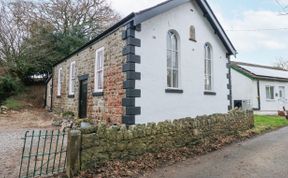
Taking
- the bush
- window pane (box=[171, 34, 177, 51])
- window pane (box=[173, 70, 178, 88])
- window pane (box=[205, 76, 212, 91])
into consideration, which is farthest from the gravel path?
the bush

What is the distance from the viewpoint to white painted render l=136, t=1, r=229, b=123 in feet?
29.5

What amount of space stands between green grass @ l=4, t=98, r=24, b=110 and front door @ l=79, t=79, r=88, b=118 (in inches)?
430

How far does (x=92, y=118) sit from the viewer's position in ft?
37.2

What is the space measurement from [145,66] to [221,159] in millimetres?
4051

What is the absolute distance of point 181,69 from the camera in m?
10.5

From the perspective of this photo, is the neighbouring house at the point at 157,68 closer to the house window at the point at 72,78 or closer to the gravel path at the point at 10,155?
the house window at the point at 72,78

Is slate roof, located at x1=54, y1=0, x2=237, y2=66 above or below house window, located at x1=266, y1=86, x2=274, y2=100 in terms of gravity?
above

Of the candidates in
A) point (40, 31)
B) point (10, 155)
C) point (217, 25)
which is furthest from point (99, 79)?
point (40, 31)

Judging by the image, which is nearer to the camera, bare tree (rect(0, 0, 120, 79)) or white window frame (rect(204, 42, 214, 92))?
white window frame (rect(204, 42, 214, 92))

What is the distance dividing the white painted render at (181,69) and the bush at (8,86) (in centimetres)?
1843

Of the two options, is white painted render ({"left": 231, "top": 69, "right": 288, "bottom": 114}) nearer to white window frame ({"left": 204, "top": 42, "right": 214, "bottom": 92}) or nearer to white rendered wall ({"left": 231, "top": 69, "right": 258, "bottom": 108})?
white rendered wall ({"left": 231, "top": 69, "right": 258, "bottom": 108})

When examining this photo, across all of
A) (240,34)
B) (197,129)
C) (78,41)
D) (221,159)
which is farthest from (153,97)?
(78,41)

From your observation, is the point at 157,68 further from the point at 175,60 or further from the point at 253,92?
the point at 253,92

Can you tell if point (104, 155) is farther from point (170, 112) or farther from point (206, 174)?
point (170, 112)
